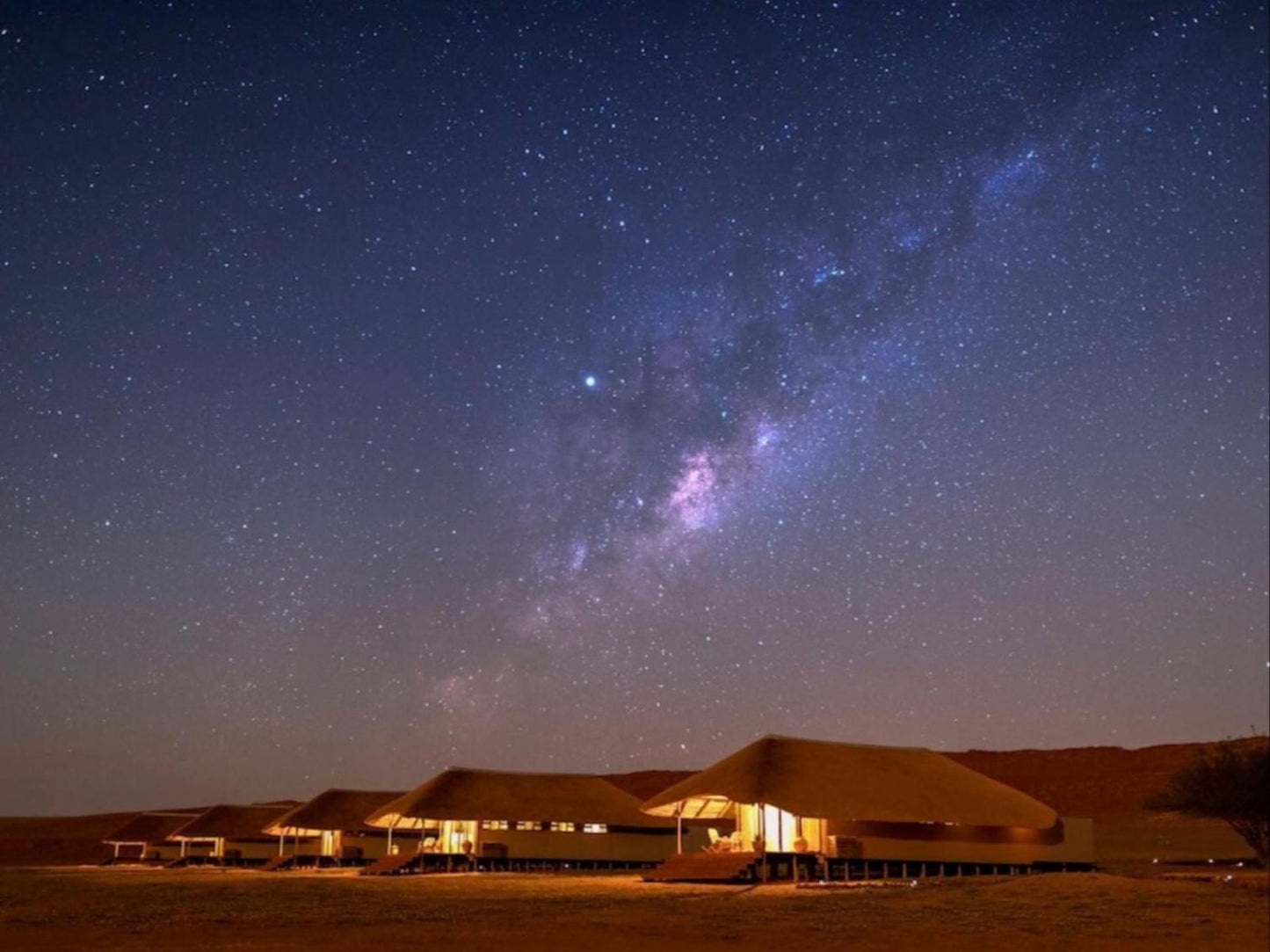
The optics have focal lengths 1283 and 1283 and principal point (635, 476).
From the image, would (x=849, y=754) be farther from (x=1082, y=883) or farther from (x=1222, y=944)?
(x=1222, y=944)

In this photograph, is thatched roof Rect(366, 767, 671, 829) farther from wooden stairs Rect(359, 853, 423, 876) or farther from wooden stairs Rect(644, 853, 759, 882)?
wooden stairs Rect(644, 853, 759, 882)

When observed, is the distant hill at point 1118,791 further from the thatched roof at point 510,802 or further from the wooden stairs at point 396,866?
the wooden stairs at point 396,866

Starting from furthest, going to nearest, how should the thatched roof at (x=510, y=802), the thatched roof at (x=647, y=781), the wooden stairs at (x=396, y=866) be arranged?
the thatched roof at (x=647, y=781), the thatched roof at (x=510, y=802), the wooden stairs at (x=396, y=866)

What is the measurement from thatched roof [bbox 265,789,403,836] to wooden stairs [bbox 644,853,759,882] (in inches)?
867

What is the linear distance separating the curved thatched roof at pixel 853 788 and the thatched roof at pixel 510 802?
7.33 metres

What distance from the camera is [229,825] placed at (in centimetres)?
6384

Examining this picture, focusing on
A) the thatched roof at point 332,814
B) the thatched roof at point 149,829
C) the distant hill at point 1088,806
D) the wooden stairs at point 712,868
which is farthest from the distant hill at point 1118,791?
the thatched roof at point 149,829

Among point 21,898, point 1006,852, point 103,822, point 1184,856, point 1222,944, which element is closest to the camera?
point 1222,944

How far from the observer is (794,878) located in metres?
33.7

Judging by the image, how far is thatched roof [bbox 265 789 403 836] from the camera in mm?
54344

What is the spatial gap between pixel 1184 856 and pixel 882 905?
88.0ft

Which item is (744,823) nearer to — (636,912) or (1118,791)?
(636,912)

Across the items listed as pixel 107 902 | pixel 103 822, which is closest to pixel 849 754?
pixel 107 902

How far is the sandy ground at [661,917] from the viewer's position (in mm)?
17812
